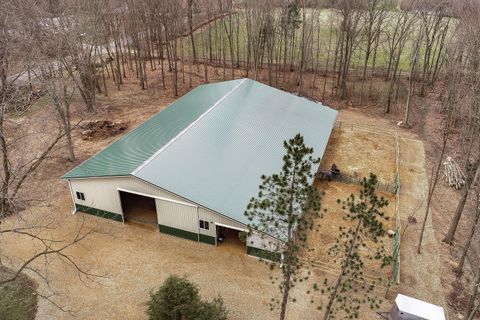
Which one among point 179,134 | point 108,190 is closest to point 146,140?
point 179,134

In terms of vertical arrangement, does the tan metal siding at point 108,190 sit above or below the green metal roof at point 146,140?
below

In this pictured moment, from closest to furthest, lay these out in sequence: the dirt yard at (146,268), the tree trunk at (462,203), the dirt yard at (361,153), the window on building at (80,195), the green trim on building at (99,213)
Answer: the dirt yard at (146,268) → the tree trunk at (462,203) → the green trim on building at (99,213) → the window on building at (80,195) → the dirt yard at (361,153)

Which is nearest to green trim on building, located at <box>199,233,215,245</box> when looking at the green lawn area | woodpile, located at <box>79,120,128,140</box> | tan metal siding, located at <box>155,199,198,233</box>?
tan metal siding, located at <box>155,199,198,233</box>

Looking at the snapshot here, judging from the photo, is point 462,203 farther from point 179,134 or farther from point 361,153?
point 179,134

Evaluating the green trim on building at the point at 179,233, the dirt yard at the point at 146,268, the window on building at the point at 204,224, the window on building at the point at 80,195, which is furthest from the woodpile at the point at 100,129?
the window on building at the point at 204,224

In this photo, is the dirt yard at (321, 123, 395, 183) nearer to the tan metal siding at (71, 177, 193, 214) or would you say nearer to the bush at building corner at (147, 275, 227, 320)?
the tan metal siding at (71, 177, 193, 214)

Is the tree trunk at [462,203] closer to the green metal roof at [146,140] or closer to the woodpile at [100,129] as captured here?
the green metal roof at [146,140]

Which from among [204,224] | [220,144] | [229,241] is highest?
[220,144]

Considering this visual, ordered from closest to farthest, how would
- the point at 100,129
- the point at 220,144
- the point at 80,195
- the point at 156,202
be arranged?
the point at 156,202, the point at 80,195, the point at 220,144, the point at 100,129
